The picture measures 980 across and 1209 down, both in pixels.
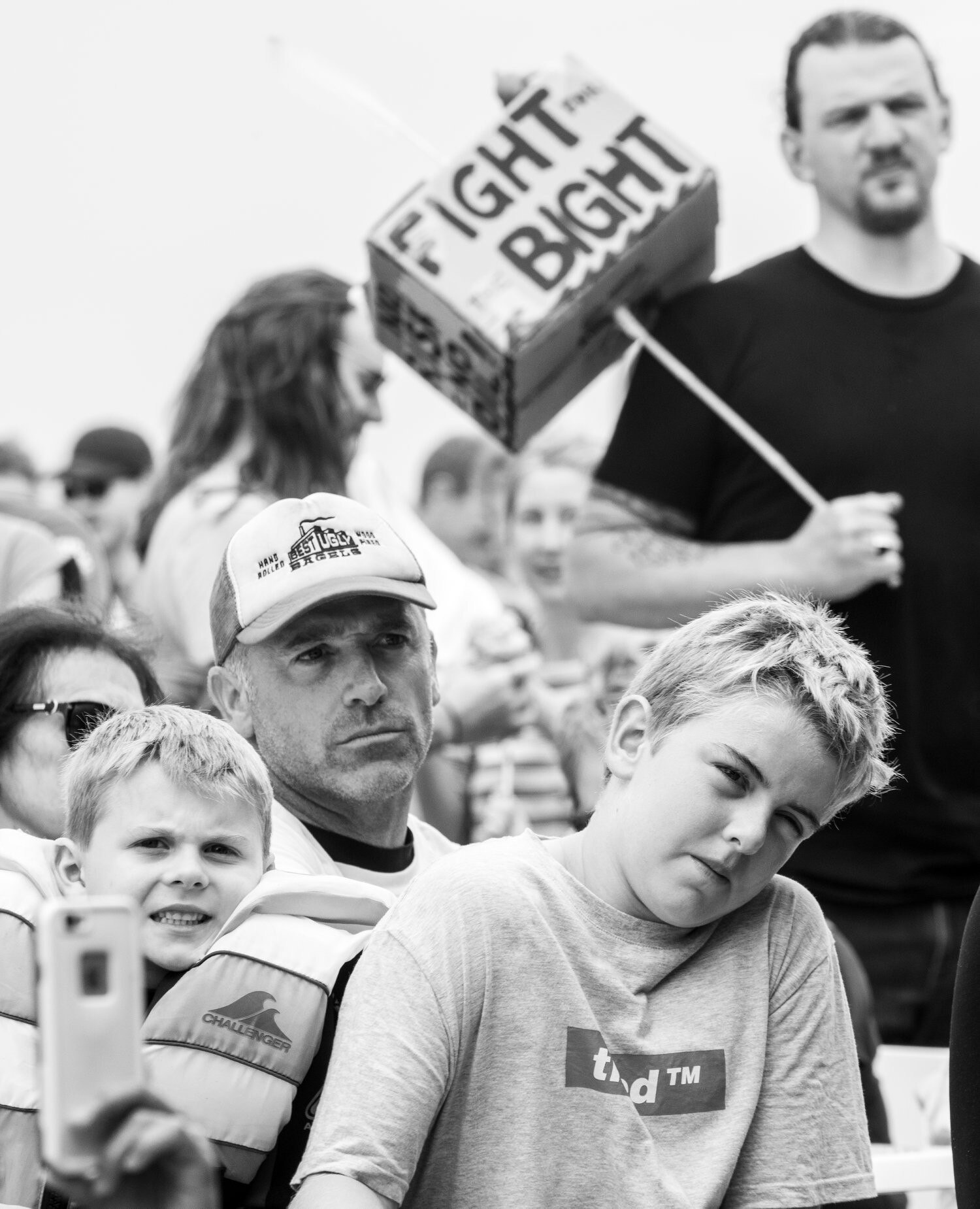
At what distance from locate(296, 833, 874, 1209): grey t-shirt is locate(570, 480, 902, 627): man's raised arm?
52.0 inches

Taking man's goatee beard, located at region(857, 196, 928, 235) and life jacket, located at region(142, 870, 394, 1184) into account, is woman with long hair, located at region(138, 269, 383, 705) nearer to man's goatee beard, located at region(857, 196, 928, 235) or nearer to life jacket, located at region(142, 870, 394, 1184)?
man's goatee beard, located at region(857, 196, 928, 235)

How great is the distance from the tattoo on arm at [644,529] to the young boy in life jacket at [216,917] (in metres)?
1.39

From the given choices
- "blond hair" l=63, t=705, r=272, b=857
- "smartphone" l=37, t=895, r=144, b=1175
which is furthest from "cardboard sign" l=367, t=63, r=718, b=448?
"smartphone" l=37, t=895, r=144, b=1175

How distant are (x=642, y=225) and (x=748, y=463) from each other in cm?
45

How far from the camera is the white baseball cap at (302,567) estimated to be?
217 centimetres

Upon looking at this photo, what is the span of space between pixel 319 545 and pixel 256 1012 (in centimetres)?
73

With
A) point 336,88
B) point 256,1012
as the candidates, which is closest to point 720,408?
point 336,88

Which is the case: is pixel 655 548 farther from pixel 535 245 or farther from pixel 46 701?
pixel 46 701

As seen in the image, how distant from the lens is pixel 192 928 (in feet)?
6.09

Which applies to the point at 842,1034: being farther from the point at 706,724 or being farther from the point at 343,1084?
the point at 343,1084

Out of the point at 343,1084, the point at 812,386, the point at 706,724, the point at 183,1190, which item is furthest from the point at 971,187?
the point at 183,1190

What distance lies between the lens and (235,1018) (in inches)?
63.3

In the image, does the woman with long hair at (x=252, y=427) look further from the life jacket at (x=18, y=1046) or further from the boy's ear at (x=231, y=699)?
the life jacket at (x=18, y=1046)

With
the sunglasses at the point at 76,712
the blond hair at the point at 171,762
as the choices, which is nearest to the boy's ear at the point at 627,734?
the blond hair at the point at 171,762
